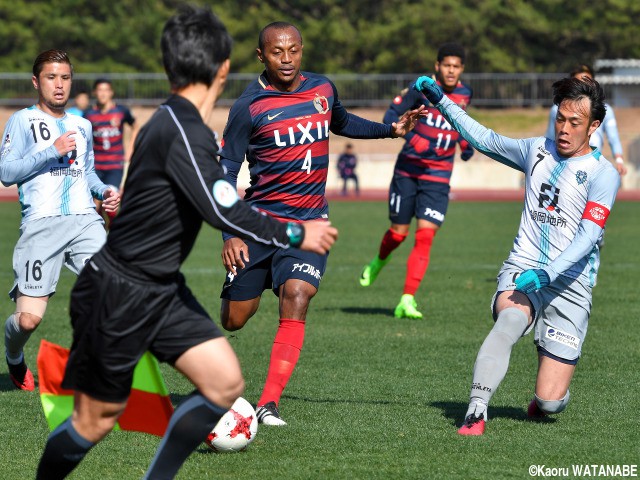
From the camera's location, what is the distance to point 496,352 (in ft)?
19.2

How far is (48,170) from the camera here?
23.1 ft

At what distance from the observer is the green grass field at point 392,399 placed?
536 centimetres

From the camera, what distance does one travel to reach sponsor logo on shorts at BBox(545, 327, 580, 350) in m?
6.17

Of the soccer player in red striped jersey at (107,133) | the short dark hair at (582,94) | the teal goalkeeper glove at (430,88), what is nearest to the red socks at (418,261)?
the teal goalkeeper glove at (430,88)

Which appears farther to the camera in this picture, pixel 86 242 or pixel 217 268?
pixel 217 268

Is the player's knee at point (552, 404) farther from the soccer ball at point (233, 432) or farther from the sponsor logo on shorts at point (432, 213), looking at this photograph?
the sponsor logo on shorts at point (432, 213)

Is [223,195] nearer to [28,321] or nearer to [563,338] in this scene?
[563,338]

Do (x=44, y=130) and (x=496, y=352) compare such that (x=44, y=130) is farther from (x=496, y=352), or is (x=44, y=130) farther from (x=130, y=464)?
(x=496, y=352)

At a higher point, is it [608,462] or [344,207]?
[608,462]

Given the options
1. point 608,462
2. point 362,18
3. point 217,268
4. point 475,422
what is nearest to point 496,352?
point 475,422

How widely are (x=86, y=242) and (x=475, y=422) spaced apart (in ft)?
9.24

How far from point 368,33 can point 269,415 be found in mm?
43810

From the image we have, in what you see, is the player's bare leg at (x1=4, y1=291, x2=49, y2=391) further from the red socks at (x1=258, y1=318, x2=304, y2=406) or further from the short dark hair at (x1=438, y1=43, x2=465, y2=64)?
the short dark hair at (x1=438, y1=43, x2=465, y2=64)

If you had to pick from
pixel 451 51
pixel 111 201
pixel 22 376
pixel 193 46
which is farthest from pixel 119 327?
pixel 451 51
